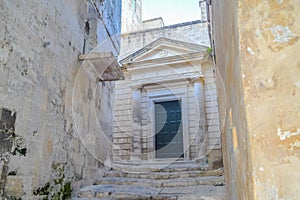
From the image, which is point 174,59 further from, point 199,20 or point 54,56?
point 54,56

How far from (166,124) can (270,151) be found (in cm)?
664

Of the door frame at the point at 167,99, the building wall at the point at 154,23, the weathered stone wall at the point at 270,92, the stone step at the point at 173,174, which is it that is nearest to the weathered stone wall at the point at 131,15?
the building wall at the point at 154,23

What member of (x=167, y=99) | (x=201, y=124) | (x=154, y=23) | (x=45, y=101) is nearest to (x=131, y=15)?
(x=154, y=23)

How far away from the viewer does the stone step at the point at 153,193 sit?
2459 mm

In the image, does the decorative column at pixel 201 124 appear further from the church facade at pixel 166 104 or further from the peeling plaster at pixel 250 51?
the peeling plaster at pixel 250 51

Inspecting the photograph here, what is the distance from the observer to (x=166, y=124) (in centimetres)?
729

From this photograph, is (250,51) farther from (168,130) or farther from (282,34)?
(168,130)

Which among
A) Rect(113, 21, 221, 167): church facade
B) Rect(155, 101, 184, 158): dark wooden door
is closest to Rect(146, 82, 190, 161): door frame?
Rect(113, 21, 221, 167): church facade

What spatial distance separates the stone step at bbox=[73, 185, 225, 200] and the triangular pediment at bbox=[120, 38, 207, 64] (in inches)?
199

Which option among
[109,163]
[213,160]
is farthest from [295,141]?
[109,163]

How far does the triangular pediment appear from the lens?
7398 mm

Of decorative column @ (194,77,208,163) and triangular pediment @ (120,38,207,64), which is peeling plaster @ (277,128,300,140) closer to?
decorative column @ (194,77,208,163)

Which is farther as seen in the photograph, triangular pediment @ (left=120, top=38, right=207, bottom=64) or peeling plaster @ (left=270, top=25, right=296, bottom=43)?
triangular pediment @ (left=120, top=38, right=207, bottom=64)

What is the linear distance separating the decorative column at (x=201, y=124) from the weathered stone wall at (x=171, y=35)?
1.62 metres
